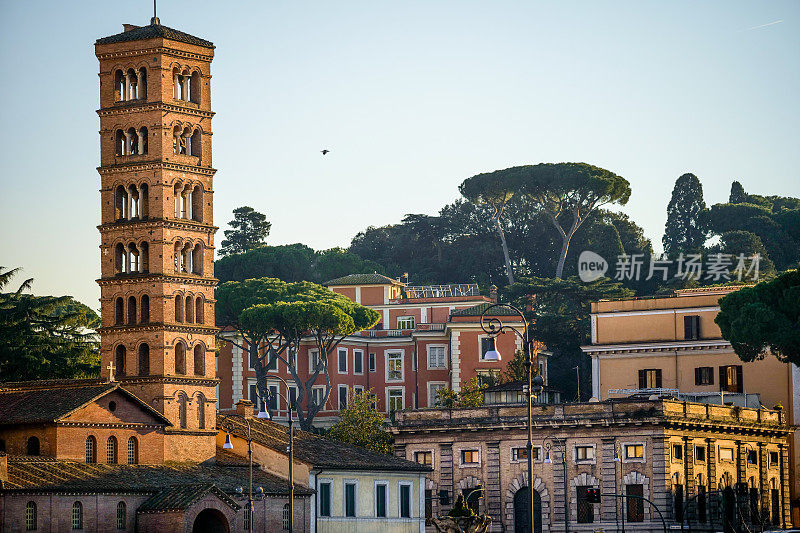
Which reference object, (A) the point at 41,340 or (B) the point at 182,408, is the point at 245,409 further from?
(A) the point at 41,340

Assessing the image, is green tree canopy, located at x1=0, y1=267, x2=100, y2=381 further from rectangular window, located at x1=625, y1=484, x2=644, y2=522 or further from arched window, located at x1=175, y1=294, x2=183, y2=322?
rectangular window, located at x1=625, y1=484, x2=644, y2=522

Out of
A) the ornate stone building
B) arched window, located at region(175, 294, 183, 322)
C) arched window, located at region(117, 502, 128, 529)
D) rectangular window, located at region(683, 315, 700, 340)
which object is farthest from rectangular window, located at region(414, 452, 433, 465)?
arched window, located at region(117, 502, 128, 529)

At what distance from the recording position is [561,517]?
88.5 metres

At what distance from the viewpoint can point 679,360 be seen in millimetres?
105750

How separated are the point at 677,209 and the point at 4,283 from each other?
252 ft

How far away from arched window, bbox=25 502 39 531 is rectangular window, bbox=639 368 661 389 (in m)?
51.2

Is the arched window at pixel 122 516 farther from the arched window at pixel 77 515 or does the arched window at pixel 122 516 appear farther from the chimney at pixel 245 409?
the chimney at pixel 245 409

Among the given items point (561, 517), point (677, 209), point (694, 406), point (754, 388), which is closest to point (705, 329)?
point (754, 388)

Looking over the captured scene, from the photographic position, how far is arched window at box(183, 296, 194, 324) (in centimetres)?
7862

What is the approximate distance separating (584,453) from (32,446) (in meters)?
32.0

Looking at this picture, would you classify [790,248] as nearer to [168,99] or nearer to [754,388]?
[754,388]

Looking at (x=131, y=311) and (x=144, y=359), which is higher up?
(x=131, y=311)

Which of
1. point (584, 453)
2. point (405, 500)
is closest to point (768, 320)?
point (584, 453)

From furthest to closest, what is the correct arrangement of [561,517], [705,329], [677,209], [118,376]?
[677,209], [705,329], [561,517], [118,376]
